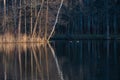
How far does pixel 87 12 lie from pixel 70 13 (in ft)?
8.29

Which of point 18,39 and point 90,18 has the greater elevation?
point 90,18

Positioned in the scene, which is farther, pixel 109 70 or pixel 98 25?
pixel 98 25

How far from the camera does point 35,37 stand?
149 feet

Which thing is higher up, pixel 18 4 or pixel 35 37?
pixel 18 4

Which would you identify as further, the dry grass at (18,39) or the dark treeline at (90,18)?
the dark treeline at (90,18)

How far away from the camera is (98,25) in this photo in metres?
58.8

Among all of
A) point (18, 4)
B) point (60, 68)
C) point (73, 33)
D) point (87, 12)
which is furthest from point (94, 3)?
point (60, 68)

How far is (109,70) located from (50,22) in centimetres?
3185

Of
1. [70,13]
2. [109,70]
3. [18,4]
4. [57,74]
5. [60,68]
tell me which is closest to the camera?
[57,74]

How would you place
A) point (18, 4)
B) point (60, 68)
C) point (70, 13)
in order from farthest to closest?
point (70, 13), point (18, 4), point (60, 68)

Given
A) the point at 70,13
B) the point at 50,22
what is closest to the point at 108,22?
the point at 70,13

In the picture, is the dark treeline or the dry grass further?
the dark treeline

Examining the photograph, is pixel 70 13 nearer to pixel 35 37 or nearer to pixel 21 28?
pixel 21 28

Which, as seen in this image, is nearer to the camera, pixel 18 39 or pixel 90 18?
pixel 18 39
